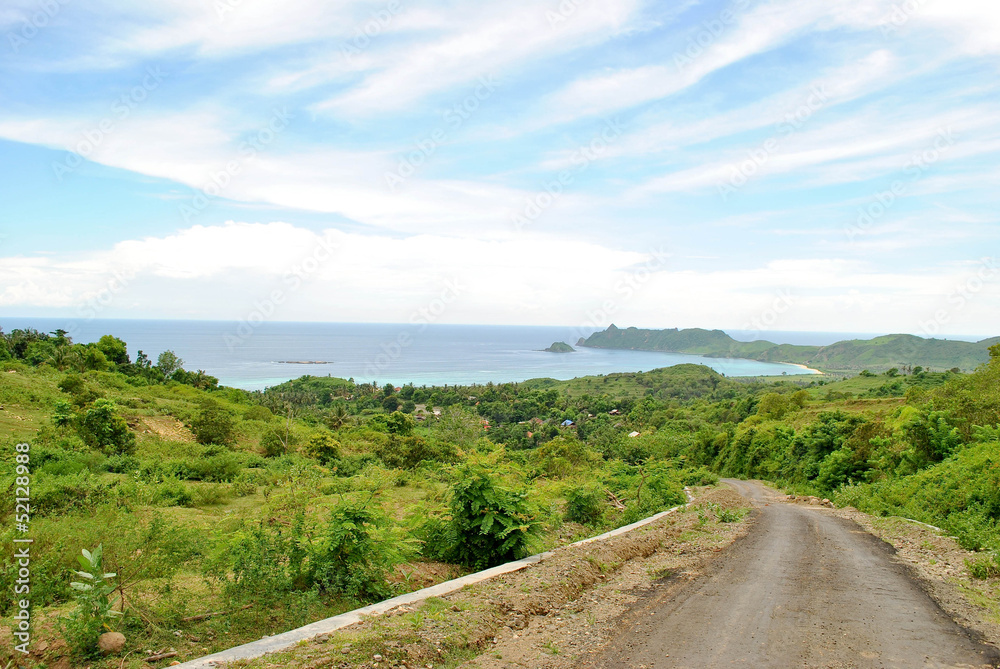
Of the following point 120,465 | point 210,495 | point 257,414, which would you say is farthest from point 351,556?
point 257,414

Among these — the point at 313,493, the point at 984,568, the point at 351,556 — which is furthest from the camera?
the point at 313,493

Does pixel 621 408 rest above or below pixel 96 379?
below

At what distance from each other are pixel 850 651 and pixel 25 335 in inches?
2593

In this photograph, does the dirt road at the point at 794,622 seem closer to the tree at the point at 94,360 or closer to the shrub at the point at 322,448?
the shrub at the point at 322,448

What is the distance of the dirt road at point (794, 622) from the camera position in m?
4.49

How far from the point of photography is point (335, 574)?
577 cm

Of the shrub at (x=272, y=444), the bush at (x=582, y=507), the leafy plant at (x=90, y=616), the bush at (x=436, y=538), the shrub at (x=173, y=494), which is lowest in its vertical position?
the shrub at (x=272, y=444)

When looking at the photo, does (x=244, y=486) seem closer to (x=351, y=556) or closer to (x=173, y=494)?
(x=173, y=494)

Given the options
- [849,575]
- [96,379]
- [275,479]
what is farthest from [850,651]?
[96,379]

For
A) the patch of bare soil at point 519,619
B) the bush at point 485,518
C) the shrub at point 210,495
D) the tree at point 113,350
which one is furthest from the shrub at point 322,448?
the tree at point 113,350

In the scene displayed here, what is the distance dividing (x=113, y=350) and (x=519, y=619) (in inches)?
2064

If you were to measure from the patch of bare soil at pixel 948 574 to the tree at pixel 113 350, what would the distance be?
53.3 meters

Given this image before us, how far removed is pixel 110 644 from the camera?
425 cm

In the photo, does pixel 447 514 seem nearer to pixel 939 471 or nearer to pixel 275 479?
pixel 275 479
